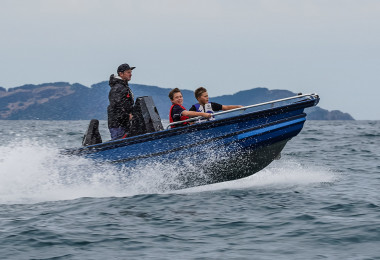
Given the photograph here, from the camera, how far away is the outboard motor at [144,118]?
856 centimetres

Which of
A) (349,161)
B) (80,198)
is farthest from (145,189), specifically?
(349,161)

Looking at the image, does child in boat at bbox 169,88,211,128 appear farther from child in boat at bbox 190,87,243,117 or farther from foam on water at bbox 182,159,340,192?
foam on water at bbox 182,159,340,192

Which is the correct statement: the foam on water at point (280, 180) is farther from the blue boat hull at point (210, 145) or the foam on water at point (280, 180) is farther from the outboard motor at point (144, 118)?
the outboard motor at point (144, 118)

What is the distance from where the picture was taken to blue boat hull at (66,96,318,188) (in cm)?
831

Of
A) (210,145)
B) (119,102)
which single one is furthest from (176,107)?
(119,102)

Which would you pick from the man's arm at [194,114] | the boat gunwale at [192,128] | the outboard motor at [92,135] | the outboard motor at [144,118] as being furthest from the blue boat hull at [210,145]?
the outboard motor at [92,135]

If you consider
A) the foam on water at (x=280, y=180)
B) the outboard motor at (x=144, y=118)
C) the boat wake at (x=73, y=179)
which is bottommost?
the foam on water at (x=280, y=180)

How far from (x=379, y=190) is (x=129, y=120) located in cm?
435

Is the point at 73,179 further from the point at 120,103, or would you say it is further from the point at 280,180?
the point at 280,180

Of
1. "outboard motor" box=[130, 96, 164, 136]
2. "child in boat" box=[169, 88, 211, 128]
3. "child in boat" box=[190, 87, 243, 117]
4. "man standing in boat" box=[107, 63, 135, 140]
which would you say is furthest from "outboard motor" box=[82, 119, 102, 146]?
"child in boat" box=[190, 87, 243, 117]

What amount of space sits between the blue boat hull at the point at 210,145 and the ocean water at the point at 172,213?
22 cm

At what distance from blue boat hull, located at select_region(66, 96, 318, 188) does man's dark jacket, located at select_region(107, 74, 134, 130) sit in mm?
535

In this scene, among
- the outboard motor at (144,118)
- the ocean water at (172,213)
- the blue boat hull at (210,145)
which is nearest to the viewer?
the ocean water at (172,213)

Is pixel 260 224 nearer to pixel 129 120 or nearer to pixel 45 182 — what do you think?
pixel 129 120
